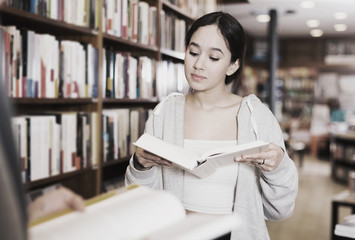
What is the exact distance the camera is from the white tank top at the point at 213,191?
55.7 inches

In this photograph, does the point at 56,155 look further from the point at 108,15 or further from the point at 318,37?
the point at 318,37

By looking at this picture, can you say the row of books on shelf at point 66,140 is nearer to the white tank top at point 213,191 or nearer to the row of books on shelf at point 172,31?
the white tank top at point 213,191

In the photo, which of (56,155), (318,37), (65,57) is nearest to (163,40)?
(65,57)

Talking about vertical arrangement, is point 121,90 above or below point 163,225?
above

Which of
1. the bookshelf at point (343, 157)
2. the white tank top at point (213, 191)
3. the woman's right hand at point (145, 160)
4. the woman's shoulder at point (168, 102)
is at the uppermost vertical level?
the woman's shoulder at point (168, 102)

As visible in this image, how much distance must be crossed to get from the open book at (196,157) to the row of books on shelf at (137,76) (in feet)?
3.92

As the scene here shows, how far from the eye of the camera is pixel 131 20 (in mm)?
2539

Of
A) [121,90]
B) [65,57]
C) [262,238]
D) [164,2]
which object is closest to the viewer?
[262,238]

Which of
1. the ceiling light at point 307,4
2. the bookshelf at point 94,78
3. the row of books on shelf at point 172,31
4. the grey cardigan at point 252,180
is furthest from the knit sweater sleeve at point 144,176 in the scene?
the ceiling light at point 307,4

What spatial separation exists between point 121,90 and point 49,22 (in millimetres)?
748

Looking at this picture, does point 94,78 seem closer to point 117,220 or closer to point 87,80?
point 87,80

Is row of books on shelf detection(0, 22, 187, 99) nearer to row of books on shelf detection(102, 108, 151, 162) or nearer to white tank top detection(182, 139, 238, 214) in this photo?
row of books on shelf detection(102, 108, 151, 162)

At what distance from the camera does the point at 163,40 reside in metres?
2.97

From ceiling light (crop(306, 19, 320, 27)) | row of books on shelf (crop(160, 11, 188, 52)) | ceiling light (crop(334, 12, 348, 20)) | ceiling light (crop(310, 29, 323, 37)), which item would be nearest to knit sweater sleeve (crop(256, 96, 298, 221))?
row of books on shelf (crop(160, 11, 188, 52))
